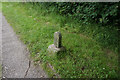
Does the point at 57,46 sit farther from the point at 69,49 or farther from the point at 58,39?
the point at 69,49

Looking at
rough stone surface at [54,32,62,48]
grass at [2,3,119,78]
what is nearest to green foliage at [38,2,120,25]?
grass at [2,3,119,78]

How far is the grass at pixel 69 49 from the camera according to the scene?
3.12 metres

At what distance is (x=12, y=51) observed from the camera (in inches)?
164

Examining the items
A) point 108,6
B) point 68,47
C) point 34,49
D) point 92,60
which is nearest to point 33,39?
point 34,49

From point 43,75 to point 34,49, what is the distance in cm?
117

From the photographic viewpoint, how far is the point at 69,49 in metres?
3.82

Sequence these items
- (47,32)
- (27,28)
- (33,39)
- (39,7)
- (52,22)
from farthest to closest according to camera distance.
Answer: (39,7), (52,22), (27,28), (47,32), (33,39)

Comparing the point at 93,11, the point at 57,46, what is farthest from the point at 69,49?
the point at 93,11

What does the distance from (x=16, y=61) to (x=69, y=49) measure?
Answer: 1664 mm

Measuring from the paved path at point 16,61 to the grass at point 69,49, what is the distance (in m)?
0.22

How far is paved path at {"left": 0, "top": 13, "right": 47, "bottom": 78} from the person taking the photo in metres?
3.20

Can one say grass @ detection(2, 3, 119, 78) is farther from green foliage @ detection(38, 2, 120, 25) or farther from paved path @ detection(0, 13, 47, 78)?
green foliage @ detection(38, 2, 120, 25)

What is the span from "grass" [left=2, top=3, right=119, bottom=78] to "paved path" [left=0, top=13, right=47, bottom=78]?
0.71 feet

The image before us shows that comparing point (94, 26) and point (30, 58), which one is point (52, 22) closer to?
point (94, 26)
